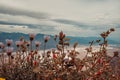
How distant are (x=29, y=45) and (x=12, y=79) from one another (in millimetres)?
3075

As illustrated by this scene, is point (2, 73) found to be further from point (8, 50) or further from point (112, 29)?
point (112, 29)

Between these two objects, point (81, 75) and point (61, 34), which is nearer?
point (61, 34)

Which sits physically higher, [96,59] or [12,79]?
[96,59]

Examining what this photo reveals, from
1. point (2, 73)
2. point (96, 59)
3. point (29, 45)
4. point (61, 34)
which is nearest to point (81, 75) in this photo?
point (96, 59)

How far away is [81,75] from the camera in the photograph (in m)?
7.39

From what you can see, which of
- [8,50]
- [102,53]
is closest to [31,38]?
[8,50]

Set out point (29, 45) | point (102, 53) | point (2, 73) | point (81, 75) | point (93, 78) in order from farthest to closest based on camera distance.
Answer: point (29, 45), point (2, 73), point (102, 53), point (81, 75), point (93, 78)

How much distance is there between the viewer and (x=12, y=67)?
9336 millimetres

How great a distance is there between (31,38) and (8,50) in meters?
1.62

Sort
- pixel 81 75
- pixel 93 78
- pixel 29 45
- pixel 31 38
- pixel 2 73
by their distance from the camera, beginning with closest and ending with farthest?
pixel 93 78 → pixel 81 75 → pixel 2 73 → pixel 31 38 → pixel 29 45

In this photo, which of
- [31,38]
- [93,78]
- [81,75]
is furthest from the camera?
[31,38]

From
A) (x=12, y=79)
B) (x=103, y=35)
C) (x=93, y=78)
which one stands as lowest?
(x=12, y=79)

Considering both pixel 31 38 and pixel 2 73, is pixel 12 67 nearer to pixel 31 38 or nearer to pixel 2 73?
pixel 2 73

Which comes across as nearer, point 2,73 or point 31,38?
point 2,73
